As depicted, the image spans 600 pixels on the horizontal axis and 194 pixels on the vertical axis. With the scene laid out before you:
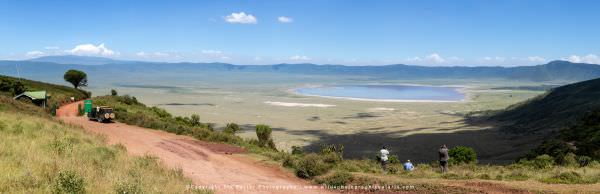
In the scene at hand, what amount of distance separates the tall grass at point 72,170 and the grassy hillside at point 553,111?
74161mm

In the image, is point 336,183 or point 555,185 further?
point 336,183

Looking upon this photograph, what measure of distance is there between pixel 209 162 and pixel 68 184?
11.4m

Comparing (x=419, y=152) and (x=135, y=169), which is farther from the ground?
(x=135, y=169)

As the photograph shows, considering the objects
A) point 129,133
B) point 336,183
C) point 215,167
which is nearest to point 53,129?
point 129,133

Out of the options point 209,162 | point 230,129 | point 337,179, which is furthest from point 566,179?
point 230,129

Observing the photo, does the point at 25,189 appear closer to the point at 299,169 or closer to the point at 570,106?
the point at 299,169

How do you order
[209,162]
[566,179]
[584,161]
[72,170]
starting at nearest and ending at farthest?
[72,170], [566,179], [209,162], [584,161]

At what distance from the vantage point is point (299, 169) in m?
20.0

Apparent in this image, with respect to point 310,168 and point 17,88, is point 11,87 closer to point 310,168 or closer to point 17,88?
point 17,88

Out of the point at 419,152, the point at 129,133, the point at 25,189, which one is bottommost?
the point at 419,152

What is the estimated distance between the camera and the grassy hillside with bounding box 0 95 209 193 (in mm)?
→ 10547

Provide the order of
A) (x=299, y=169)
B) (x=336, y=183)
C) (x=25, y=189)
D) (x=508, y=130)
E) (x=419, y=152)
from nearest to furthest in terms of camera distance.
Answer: (x=25, y=189)
(x=336, y=183)
(x=299, y=169)
(x=419, y=152)
(x=508, y=130)

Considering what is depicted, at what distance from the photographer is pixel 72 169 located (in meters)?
12.6

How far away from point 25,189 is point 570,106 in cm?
10593
